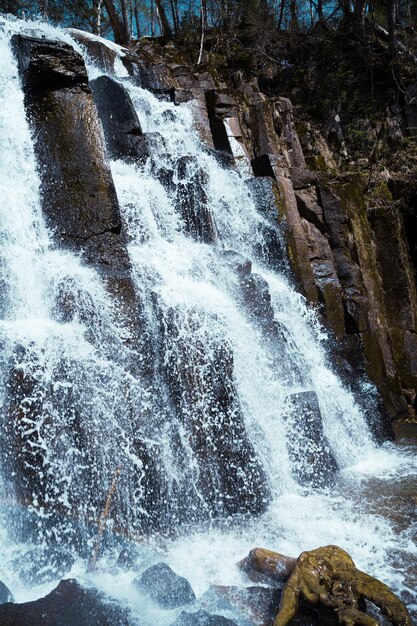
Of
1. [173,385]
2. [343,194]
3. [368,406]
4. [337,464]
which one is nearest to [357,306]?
[368,406]

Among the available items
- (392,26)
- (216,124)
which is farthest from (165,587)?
(392,26)

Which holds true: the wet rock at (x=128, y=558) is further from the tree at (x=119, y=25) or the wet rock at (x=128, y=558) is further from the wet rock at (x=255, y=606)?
the tree at (x=119, y=25)

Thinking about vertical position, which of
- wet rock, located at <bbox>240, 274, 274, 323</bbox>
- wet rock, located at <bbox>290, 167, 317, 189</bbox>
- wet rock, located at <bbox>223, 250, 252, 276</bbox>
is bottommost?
wet rock, located at <bbox>240, 274, 274, 323</bbox>

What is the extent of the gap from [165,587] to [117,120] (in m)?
8.69

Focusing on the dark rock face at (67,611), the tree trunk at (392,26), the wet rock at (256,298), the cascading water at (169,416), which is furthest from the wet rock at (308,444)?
the tree trunk at (392,26)

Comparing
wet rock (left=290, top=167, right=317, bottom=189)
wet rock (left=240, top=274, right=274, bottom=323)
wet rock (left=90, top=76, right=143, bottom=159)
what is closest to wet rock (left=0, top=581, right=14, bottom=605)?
wet rock (left=240, top=274, right=274, bottom=323)

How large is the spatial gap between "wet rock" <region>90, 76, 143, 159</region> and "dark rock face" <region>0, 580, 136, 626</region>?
7863mm

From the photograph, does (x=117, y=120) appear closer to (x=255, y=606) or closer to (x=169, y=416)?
(x=169, y=416)

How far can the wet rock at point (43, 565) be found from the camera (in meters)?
4.18

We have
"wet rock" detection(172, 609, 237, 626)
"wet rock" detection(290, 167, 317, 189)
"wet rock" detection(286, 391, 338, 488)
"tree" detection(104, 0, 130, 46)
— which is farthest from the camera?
"tree" detection(104, 0, 130, 46)

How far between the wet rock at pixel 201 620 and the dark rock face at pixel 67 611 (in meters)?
0.35

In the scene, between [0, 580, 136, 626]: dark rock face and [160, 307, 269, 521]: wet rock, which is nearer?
[0, 580, 136, 626]: dark rock face

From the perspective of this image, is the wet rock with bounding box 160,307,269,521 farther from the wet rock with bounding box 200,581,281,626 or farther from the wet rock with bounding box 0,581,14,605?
the wet rock with bounding box 0,581,14,605

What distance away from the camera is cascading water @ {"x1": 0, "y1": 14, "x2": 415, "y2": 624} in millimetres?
4750
